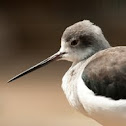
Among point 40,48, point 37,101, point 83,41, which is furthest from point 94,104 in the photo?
point 40,48

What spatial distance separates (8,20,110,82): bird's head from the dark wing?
24cm

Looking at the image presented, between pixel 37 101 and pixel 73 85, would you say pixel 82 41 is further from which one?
pixel 37 101

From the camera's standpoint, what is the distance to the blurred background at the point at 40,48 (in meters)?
6.73

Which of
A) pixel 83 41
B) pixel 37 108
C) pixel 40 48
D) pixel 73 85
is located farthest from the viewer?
pixel 40 48

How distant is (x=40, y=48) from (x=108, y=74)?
557 centimetres

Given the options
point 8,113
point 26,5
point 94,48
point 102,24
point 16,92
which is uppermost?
point 26,5

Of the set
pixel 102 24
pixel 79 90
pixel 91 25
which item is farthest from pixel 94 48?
pixel 102 24

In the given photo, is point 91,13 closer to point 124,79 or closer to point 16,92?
point 16,92

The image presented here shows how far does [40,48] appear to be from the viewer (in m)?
9.23

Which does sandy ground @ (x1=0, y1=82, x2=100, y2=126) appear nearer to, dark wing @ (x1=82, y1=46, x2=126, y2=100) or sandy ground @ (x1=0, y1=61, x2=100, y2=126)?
sandy ground @ (x1=0, y1=61, x2=100, y2=126)

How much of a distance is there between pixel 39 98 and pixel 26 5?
11.8 ft

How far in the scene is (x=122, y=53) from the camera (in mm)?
3793

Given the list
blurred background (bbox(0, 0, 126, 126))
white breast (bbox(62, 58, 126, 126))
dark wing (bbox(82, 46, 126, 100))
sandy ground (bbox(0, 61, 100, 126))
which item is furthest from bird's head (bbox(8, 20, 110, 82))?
blurred background (bbox(0, 0, 126, 126))

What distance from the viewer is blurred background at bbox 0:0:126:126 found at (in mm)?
6734
